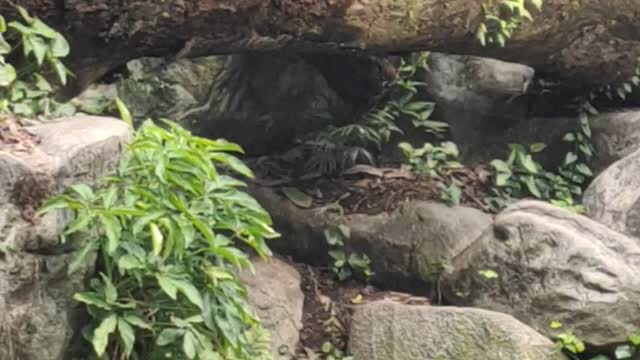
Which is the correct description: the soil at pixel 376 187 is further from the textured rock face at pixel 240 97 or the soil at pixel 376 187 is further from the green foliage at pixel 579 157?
the green foliage at pixel 579 157

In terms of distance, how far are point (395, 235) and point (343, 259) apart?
0.34m

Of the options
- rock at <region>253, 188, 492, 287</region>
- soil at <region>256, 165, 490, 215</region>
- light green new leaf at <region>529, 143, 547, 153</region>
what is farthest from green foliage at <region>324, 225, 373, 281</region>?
light green new leaf at <region>529, 143, 547, 153</region>

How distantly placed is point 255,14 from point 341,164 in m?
1.83

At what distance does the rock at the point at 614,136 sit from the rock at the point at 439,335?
6.68 ft

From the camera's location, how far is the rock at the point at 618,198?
471 cm

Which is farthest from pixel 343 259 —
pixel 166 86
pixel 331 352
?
pixel 166 86

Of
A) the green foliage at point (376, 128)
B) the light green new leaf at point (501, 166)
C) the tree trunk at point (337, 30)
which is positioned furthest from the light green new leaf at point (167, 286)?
the light green new leaf at point (501, 166)

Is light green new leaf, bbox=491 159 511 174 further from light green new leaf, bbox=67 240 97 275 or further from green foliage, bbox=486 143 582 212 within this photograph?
light green new leaf, bbox=67 240 97 275

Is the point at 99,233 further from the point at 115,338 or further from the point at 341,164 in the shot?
the point at 341,164

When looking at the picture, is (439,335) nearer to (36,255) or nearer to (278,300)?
(278,300)

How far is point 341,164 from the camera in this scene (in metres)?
5.64

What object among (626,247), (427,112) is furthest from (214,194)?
(427,112)

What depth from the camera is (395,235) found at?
5094 mm

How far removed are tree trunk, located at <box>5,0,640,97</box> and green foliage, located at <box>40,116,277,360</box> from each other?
757 millimetres
